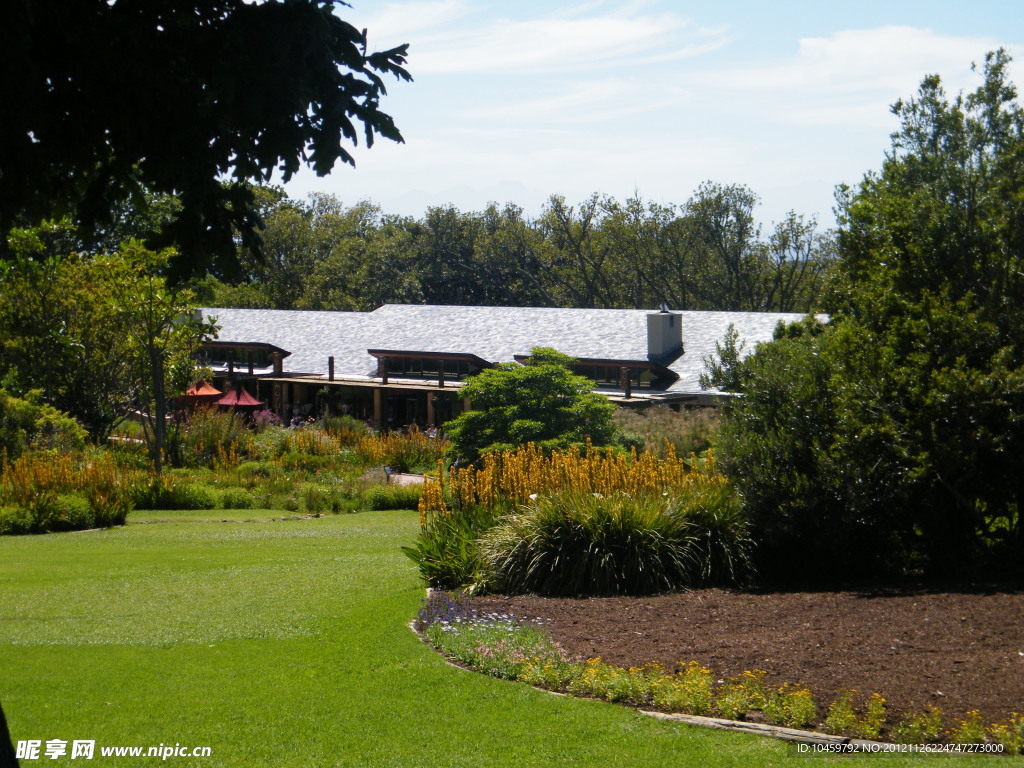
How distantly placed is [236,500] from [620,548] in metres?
12.6

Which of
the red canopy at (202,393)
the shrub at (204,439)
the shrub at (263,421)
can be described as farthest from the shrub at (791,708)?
the red canopy at (202,393)

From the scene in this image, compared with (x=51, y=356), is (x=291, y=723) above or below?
below

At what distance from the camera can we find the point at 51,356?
27.8 meters

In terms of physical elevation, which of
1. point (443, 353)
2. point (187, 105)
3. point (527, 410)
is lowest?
point (527, 410)

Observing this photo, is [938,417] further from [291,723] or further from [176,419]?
[176,419]

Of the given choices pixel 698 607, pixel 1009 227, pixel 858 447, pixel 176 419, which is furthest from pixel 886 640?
pixel 176 419

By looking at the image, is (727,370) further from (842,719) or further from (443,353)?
(842,719)

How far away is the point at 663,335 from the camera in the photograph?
37719 mm

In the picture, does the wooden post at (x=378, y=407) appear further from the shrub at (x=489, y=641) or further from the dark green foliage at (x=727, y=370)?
the shrub at (x=489, y=641)

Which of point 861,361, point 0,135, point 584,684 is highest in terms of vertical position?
point 0,135

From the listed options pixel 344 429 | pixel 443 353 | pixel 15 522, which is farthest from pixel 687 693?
pixel 443 353

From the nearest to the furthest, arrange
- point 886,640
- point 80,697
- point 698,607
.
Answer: point 80,697 → point 886,640 → point 698,607

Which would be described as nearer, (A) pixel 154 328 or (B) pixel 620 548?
(B) pixel 620 548

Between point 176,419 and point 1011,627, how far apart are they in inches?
987
